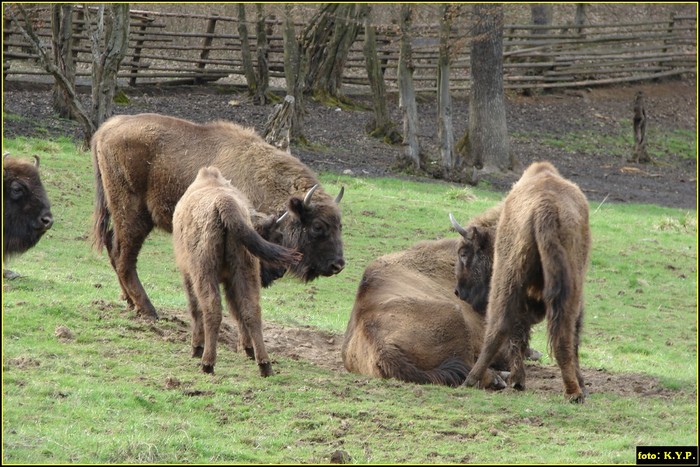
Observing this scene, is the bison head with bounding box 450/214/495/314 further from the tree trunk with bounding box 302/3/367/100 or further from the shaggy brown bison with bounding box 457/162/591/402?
the tree trunk with bounding box 302/3/367/100

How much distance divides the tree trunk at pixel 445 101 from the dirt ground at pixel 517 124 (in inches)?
44.5

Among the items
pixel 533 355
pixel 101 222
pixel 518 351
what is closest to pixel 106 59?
pixel 101 222

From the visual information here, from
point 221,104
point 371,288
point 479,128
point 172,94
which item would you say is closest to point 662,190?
point 479,128

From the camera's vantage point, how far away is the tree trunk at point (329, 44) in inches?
988

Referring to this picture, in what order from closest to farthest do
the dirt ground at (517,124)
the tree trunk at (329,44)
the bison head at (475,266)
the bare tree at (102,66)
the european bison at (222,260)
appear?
the european bison at (222,260) < the bison head at (475,266) < the bare tree at (102,66) < the dirt ground at (517,124) < the tree trunk at (329,44)

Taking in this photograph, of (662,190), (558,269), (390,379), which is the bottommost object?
(662,190)

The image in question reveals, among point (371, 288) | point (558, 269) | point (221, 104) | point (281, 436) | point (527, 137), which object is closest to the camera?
point (281, 436)

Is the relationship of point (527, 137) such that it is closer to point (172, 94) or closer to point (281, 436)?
point (172, 94)

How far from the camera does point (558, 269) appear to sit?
7594 mm

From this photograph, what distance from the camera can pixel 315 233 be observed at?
9.42 metres

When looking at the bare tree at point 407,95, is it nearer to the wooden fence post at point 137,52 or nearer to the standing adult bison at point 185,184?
the wooden fence post at point 137,52

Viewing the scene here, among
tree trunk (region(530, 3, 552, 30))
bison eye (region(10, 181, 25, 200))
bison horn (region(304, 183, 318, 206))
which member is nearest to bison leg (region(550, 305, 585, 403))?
bison horn (region(304, 183, 318, 206))

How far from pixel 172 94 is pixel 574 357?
67.7ft

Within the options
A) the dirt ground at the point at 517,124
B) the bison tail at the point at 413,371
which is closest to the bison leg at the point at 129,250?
the bison tail at the point at 413,371
